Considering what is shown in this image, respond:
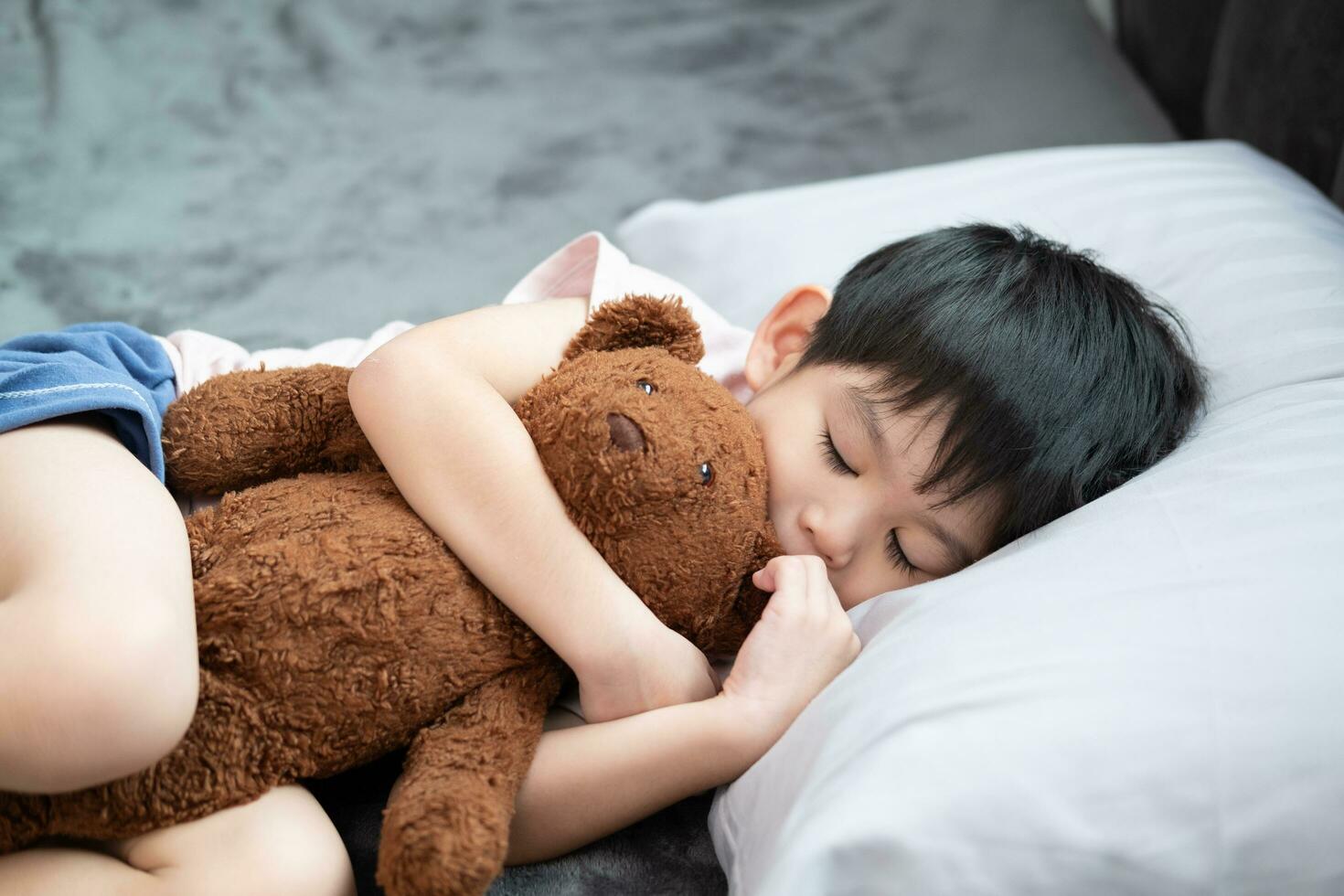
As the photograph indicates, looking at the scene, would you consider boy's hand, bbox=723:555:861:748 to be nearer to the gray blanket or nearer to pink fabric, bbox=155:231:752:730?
pink fabric, bbox=155:231:752:730

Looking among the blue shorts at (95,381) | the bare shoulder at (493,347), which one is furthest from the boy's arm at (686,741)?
the blue shorts at (95,381)

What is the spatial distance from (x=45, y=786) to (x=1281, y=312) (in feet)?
3.46

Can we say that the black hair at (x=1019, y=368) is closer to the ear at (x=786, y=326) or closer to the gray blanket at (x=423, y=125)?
the ear at (x=786, y=326)

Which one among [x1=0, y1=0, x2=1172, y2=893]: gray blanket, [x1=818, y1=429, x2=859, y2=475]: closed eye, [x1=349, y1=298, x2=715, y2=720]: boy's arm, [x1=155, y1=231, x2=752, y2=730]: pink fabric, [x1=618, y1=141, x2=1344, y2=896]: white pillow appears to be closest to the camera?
[x1=618, y1=141, x2=1344, y2=896]: white pillow

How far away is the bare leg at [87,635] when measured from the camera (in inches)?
27.6

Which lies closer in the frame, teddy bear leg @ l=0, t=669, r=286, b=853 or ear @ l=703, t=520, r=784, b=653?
teddy bear leg @ l=0, t=669, r=286, b=853

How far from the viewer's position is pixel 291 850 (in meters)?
0.77

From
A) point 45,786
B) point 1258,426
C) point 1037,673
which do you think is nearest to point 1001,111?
point 1258,426

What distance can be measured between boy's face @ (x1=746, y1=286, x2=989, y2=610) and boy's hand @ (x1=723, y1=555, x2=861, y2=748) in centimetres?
6

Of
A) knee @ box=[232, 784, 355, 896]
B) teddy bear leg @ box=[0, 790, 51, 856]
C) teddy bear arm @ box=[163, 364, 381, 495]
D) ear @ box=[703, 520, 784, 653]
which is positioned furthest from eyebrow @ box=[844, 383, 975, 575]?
teddy bear leg @ box=[0, 790, 51, 856]

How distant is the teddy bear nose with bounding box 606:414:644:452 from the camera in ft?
2.59

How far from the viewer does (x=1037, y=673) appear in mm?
743

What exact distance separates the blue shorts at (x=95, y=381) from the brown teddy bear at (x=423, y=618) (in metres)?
0.10

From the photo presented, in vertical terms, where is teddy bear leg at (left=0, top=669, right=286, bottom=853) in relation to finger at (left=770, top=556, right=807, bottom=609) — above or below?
below
